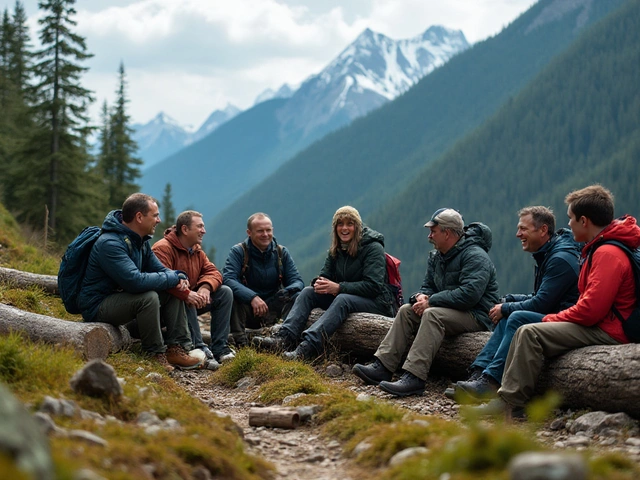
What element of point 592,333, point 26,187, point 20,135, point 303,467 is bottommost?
point 303,467

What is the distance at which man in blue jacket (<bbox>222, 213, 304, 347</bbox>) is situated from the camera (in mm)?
10859

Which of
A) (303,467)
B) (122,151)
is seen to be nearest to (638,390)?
(303,467)

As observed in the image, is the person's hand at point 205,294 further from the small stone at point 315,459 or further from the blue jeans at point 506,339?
the small stone at point 315,459

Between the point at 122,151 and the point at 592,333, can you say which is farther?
the point at 122,151

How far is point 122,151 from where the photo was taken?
44.0m

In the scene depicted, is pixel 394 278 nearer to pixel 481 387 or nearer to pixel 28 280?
pixel 481 387

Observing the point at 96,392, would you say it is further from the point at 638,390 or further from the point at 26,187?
the point at 26,187

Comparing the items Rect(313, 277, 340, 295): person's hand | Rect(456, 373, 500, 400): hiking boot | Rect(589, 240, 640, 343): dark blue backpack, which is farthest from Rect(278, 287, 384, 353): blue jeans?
Rect(589, 240, 640, 343): dark blue backpack

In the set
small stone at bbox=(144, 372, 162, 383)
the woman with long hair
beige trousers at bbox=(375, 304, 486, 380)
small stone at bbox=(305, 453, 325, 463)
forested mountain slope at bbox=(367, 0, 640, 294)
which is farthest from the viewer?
forested mountain slope at bbox=(367, 0, 640, 294)

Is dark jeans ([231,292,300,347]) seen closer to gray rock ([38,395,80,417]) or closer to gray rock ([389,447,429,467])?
gray rock ([38,395,80,417])

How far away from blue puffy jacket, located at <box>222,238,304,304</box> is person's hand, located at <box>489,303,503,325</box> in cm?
394

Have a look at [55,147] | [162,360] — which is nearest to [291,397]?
[162,360]

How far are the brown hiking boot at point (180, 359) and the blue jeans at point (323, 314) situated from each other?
1442 millimetres

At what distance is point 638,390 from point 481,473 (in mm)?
3412
